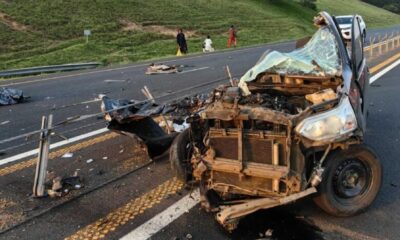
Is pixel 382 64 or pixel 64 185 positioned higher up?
pixel 64 185

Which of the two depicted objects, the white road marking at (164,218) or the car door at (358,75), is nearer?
the white road marking at (164,218)

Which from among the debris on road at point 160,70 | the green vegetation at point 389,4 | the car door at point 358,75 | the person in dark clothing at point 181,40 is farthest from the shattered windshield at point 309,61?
the green vegetation at point 389,4

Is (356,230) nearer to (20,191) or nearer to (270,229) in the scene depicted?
(270,229)

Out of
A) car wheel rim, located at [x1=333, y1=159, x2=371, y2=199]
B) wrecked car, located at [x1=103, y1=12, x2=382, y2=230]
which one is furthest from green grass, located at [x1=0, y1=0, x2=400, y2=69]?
car wheel rim, located at [x1=333, y1=159, x2=371, y2=199]

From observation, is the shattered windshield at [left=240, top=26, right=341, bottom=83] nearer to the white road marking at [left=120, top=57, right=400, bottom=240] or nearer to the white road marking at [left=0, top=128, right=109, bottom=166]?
the white road marking at [left=120, top=57, right=400, bottom=240]

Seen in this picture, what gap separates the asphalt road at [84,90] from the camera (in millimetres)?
8414

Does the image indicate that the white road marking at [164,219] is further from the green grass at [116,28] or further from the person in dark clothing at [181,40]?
the person in dark clothing at [181,40]

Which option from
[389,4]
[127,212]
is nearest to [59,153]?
[127,212]

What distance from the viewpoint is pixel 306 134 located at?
409 cm

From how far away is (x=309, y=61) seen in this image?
5.46 metres

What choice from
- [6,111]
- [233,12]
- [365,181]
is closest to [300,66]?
[365,181]

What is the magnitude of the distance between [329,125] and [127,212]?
215 centimetres

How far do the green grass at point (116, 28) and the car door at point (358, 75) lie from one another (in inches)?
757

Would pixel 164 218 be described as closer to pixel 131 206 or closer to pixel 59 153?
pixel 131 206
